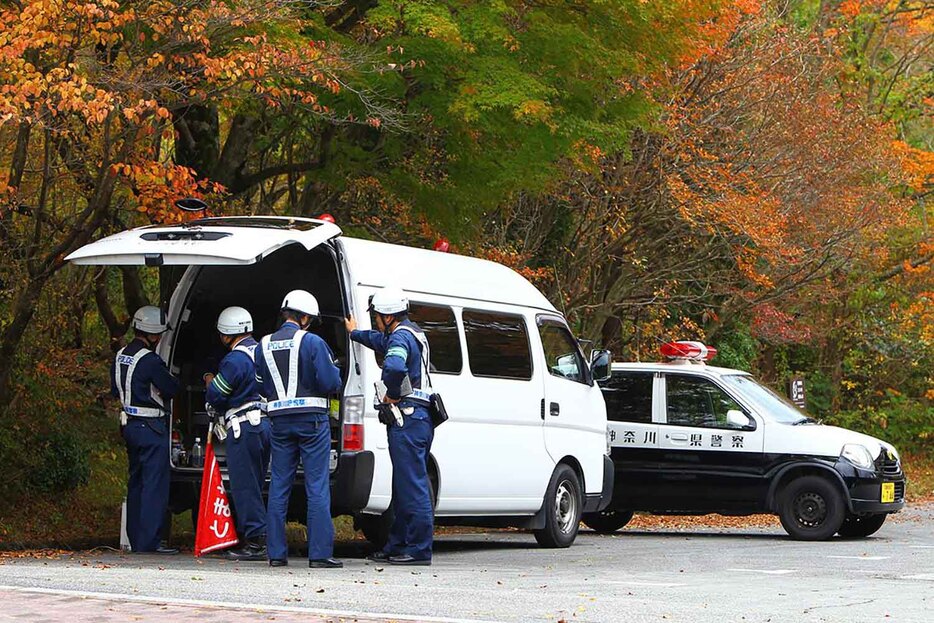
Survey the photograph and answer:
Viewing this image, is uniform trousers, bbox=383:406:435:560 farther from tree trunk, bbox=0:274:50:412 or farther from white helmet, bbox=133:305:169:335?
tree trunk, bbox=0:274:50:412

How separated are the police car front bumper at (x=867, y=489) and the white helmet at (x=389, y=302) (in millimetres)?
6376

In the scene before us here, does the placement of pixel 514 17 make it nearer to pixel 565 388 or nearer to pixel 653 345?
pixel 565 388

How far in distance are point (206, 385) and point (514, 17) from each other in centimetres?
515

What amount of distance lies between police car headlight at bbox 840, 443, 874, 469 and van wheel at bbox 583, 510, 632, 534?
258cm

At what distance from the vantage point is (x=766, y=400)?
53.1 ft

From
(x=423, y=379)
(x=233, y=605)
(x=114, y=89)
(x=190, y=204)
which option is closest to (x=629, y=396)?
(x=423, y=379)

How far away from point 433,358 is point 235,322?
1617mm

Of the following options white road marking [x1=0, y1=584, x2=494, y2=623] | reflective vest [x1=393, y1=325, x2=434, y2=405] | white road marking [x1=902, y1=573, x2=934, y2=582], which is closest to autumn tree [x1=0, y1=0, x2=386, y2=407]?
reflective vest [x1=393, y1=325, x2=434, y2=405]

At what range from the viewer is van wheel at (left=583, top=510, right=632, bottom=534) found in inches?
667

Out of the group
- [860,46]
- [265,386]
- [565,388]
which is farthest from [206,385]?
[860,46]

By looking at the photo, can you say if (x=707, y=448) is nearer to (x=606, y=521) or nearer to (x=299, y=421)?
(x=606, y=521)

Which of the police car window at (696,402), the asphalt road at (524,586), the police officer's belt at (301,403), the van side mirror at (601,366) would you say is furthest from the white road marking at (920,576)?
the police car window at (696,402)

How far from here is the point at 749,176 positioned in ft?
73.7

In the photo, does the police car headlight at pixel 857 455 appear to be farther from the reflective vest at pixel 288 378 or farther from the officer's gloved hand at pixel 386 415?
the reflective vest at pixel 288 378
